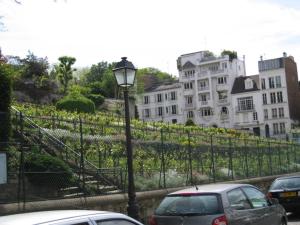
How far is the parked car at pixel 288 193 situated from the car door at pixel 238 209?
7.25 meters

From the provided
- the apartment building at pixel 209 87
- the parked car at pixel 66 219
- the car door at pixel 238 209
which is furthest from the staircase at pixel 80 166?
the apartment building at pixel 209 87

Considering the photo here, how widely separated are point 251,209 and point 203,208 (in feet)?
4.32

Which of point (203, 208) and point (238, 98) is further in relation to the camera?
point (238, 98)

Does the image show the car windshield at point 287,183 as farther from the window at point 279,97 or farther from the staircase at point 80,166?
the window at point 279,97

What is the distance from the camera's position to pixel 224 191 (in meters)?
9.86

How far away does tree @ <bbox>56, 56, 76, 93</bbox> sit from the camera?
68.0m

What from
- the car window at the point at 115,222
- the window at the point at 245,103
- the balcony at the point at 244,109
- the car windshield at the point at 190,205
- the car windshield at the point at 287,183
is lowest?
the car windshield at the point at 287,183

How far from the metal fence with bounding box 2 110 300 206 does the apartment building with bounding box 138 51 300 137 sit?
67.8 m

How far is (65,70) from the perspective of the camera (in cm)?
6938

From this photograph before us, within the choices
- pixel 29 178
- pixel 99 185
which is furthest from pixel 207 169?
pixel 29 178

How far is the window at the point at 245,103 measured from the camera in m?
94.1

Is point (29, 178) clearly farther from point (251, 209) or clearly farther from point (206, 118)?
point (206, 118)

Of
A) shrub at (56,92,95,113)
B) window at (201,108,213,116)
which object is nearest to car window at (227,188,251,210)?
shrub at (56,92,95,113)

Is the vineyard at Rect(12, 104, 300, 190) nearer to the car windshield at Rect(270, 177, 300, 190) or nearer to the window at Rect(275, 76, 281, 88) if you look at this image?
the car windshield at Rect(270, 177, 300, 190)
